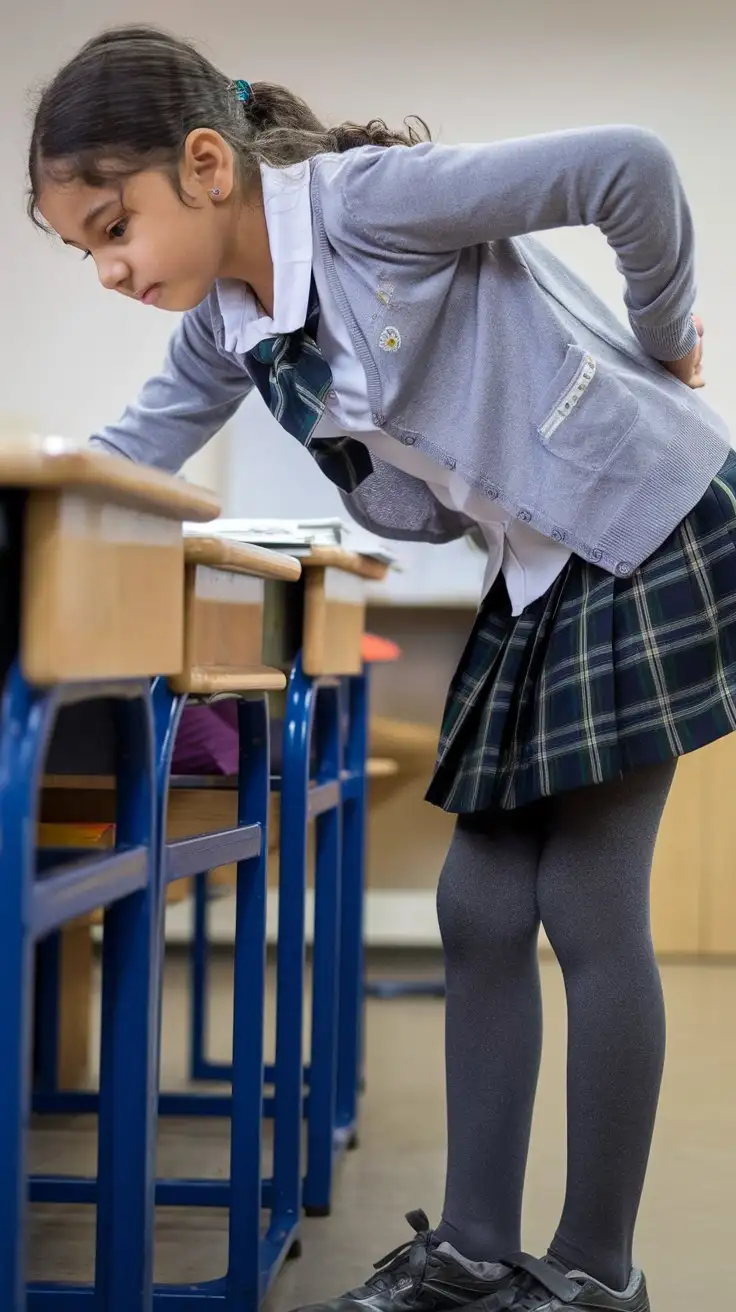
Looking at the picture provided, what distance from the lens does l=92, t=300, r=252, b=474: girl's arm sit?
1465 millimetres

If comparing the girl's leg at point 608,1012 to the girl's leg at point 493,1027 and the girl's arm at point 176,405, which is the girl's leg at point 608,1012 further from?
the girl's arm at point 176,405

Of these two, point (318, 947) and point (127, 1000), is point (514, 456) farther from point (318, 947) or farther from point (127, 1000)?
point (318, 947)

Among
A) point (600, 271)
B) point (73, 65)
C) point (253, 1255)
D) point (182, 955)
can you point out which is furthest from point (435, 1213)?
point (600, 271)

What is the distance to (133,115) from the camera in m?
1.13

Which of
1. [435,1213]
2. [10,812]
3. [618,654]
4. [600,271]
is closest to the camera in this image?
[10,812]

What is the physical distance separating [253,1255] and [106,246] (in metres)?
0.89

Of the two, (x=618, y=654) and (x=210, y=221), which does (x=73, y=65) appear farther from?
(x=618, y=654)

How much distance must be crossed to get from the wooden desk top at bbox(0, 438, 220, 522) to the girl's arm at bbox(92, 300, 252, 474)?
653mm

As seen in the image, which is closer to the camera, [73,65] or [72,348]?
[73,65]

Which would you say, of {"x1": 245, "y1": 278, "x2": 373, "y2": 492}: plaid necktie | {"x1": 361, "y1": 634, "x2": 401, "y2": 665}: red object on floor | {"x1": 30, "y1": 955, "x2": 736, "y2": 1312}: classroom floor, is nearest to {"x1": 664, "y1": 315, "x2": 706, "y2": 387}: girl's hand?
{"x1": 245, "y1": 278, "x2": 373, "y2": 492}: plaid necktie

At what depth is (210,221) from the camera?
1174 mm

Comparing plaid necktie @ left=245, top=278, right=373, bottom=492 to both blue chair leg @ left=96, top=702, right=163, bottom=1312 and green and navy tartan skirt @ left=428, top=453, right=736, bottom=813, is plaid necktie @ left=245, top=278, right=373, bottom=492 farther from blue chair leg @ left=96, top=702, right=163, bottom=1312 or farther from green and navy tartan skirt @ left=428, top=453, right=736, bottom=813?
blue chair leg @ left=96, top=702, right=163, bottom=1312

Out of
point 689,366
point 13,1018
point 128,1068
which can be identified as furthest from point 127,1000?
point 689,366

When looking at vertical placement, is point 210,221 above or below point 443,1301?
above
